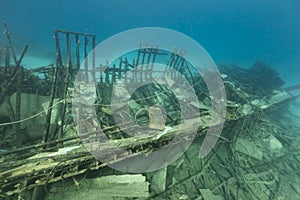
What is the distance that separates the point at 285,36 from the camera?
122m

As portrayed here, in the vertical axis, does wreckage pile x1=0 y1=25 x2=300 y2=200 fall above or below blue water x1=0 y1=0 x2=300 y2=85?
below

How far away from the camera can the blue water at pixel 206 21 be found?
84500 millimetres

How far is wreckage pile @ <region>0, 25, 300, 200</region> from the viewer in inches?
164

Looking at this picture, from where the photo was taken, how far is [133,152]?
513 centimetres

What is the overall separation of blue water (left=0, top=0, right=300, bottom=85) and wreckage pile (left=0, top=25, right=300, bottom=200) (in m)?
68.7

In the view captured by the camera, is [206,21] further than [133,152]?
Yes

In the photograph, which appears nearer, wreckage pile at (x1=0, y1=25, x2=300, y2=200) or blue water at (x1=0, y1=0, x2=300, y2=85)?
wreckage pile at (x1=0, y1=25, x2=300, y2=200)

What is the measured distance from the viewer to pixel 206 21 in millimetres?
184000

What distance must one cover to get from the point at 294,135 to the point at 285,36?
14532cm

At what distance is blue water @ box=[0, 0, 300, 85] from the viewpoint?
277 ft

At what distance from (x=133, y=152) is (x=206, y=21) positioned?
20637cm

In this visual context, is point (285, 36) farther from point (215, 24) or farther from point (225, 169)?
point (225, 169)

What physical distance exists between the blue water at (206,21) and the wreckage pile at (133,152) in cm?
6868

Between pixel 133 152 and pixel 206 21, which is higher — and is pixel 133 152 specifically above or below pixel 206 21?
below
